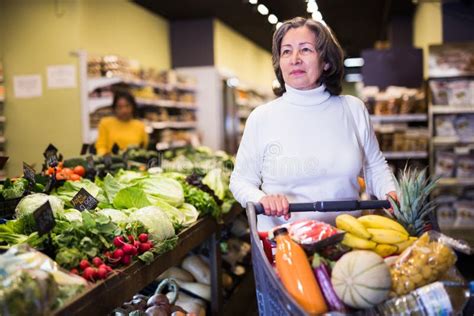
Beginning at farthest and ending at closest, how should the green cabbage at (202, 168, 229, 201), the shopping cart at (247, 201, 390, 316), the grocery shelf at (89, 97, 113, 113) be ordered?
the grocery shelf at (89, 97, 113, 113)
the green cabbage at (202, 168, 229, 201)
the shopping cart at (247, 201, 390, 316)

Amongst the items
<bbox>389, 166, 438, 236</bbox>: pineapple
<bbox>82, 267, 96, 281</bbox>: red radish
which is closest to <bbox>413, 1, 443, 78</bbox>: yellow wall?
<bbox>389, 166, 438, 236</bbox>: pineapple

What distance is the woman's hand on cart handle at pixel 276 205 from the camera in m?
1.95

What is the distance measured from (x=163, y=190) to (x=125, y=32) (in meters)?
6.97

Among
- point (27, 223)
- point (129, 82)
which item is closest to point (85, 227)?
point (27, 223)

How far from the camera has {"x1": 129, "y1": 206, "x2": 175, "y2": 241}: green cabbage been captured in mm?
2441

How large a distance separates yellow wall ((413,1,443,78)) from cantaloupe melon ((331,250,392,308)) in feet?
22.5

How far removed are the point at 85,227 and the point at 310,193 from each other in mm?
939

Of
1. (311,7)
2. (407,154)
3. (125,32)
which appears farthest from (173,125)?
(311,7)

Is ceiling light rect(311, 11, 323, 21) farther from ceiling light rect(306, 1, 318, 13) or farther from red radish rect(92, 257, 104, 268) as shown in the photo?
red radish rect(92, 257, 104, 268)

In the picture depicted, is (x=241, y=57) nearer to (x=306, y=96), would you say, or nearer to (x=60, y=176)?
(x=60, y=176)

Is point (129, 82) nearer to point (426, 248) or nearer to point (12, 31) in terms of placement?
point (12, 31)

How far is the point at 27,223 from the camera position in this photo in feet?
7.32

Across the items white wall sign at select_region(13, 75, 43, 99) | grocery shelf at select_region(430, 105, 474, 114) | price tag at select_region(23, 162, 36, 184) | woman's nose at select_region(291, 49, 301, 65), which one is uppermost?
white wall sign at select_region(13, 75, 43, 99)

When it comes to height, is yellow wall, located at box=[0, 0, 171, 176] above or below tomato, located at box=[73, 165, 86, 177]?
above
